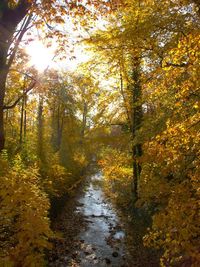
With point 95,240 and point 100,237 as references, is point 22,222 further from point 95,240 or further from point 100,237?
point 100,237

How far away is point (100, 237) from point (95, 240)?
50 centimetres

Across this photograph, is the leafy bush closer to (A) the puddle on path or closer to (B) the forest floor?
(B) the forest floor

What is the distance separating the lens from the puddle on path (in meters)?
10.9

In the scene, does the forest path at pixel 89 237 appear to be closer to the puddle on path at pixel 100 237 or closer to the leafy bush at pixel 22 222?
the puddle on path at pixel 100 237

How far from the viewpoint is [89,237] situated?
1338cm

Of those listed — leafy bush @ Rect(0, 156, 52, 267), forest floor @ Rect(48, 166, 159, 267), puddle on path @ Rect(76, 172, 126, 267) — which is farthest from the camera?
puddle on path @ Rect(76, 172, 126, 267)

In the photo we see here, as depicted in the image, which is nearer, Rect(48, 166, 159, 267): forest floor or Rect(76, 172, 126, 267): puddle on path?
Rect(48, 166, 159, 267): forest floor

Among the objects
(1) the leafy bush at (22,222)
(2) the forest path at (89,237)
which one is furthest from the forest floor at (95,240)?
(1) the leafy bush at (22,222)

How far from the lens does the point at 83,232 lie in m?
14.0

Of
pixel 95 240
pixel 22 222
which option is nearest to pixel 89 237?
pixel 95 240

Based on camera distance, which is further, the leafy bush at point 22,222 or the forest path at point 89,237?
the forest path at point 89,237

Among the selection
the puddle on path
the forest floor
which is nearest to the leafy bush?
the forest floor

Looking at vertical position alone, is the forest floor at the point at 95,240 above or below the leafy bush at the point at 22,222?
below

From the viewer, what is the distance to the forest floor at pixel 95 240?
34.7 ft
